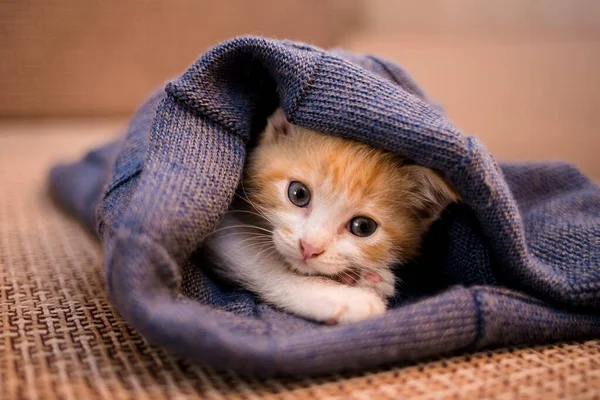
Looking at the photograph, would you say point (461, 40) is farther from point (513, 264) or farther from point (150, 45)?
point (513, 264)

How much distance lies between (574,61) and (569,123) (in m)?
0.29

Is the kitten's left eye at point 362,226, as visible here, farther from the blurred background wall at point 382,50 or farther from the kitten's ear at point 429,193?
the blurred background wall at point 382,50

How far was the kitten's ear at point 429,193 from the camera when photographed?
2.96 feet

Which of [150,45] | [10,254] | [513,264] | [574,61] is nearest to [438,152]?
[513,264]

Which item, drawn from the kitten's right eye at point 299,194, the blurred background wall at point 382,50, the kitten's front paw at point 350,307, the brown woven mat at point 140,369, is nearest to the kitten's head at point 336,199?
the kitten's right eye at point 299,194

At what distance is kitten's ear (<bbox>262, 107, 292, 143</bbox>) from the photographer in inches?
41.5

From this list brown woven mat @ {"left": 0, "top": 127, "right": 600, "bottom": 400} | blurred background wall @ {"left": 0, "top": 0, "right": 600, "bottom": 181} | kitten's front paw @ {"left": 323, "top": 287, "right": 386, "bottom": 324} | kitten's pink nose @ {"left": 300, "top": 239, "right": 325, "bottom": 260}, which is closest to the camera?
brown woven mat @ {"left": 0, "top": 127, "right": 600, "bottom": 400}

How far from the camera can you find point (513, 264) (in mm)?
873

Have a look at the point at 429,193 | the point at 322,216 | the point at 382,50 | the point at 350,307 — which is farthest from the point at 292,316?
the point at 382,50

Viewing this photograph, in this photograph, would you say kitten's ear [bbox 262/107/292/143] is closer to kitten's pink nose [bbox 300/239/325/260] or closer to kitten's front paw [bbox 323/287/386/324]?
kitten's pink nose [bbox 300/239/325/260]

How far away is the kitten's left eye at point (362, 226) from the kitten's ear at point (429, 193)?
99 mm

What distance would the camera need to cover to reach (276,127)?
1.06m

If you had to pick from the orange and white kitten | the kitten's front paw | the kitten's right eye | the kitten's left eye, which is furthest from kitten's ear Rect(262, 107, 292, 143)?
the kitten's front paw

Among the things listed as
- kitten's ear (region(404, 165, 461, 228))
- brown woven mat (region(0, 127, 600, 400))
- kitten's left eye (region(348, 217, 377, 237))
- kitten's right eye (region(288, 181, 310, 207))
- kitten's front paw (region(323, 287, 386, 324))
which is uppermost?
kitten's ear (region(404, 165, 461, 228))
